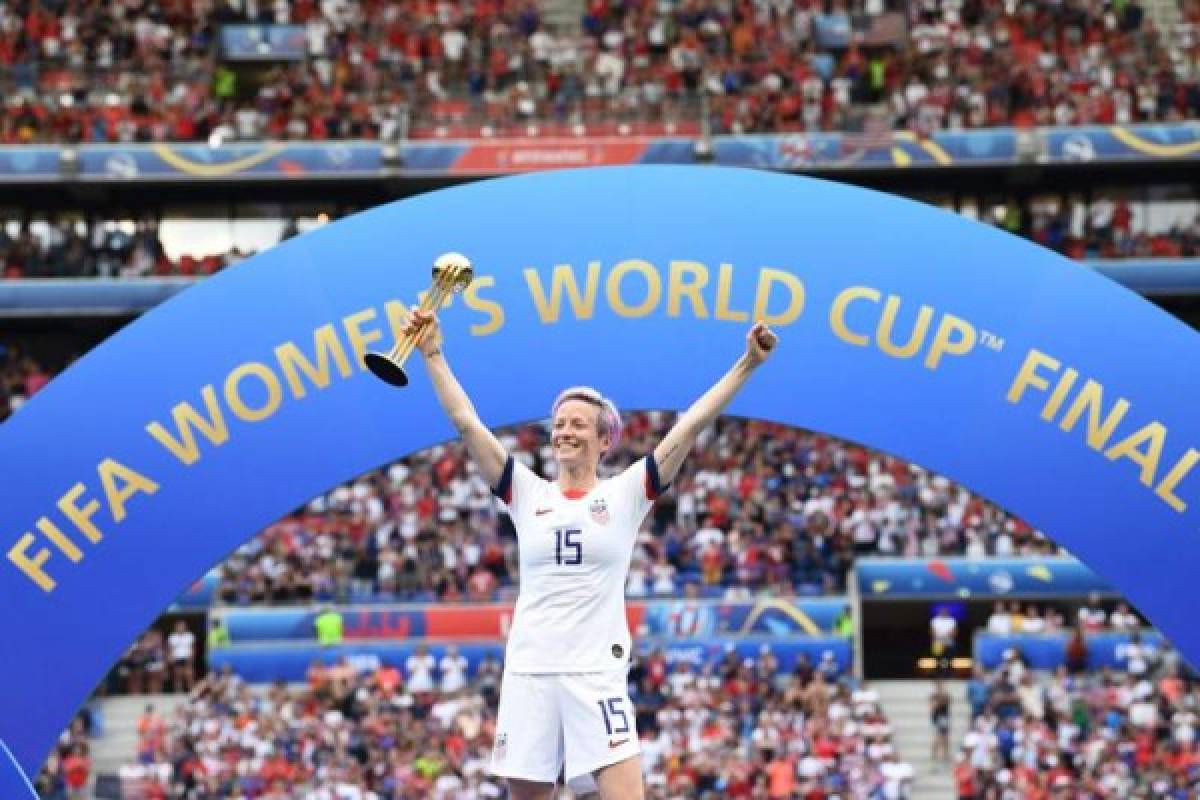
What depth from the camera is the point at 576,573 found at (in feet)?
21.0

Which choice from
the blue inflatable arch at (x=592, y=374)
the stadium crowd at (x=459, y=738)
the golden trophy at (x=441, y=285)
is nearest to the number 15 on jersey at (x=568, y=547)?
the golden trophy at (x=441, y=285)

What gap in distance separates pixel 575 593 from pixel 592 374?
8.30ft

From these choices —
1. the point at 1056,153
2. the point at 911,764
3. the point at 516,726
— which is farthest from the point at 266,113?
the point at 516,726

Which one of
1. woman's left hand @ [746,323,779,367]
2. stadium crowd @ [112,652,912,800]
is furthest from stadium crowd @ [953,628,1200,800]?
woman's left hand @ [746,323,779,367]

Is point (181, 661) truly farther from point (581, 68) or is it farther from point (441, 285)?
point (441, 285)

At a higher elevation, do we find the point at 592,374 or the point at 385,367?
the point at 385,367

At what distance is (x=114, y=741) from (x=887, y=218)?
15594 mm

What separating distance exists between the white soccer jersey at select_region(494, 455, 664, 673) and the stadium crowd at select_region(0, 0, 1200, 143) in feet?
75.4

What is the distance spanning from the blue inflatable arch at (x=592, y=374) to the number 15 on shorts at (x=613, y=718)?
2467mm

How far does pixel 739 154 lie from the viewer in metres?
29.0

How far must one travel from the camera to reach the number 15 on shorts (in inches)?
248

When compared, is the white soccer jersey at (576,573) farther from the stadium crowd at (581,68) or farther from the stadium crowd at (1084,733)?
the stadium crowd at (581,68)

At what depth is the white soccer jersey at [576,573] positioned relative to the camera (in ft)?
20.9

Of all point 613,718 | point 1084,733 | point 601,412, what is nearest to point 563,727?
point 613,718
